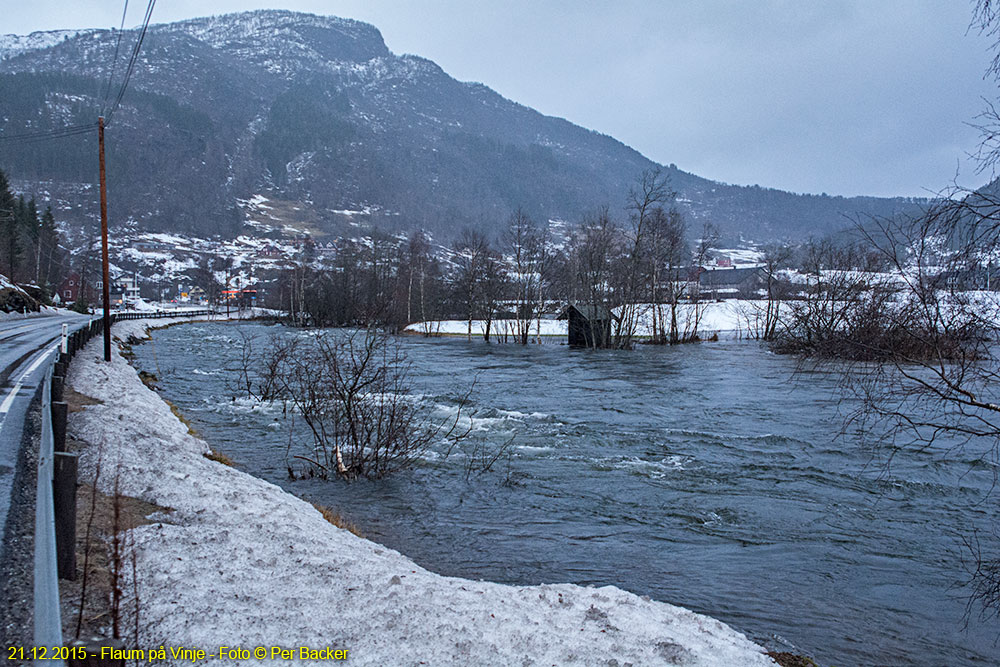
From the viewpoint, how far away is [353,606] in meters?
5.68

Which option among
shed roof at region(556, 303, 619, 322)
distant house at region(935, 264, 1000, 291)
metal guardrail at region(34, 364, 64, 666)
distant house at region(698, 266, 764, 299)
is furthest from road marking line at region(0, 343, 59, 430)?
distant house at region(698, 266, 764, 299)

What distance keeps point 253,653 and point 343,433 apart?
10.8 metres

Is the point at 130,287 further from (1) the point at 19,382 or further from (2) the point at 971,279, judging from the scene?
(2) the point at 971,279

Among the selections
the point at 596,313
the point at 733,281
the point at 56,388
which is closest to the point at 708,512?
the point at 56,388

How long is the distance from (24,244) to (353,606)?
316 ft

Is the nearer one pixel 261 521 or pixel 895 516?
pixel 261 521

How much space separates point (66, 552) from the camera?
16.3 ft

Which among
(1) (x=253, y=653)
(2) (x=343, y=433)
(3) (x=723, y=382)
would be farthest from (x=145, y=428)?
(3) (x=723, y=382)

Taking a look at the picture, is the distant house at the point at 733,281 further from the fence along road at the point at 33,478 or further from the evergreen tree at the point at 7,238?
the fence along road at the point at 33,478

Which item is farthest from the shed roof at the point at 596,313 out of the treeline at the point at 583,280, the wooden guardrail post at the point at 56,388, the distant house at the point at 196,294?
the distant house at the point at 196,294

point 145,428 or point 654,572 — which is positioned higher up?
point 145,428

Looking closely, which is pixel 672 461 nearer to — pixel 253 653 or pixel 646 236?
pixel 253 653

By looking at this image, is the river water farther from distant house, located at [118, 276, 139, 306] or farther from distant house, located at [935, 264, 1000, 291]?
distant house, located at [118, 276, 139, 306]

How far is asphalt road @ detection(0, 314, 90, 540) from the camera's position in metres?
7.92
